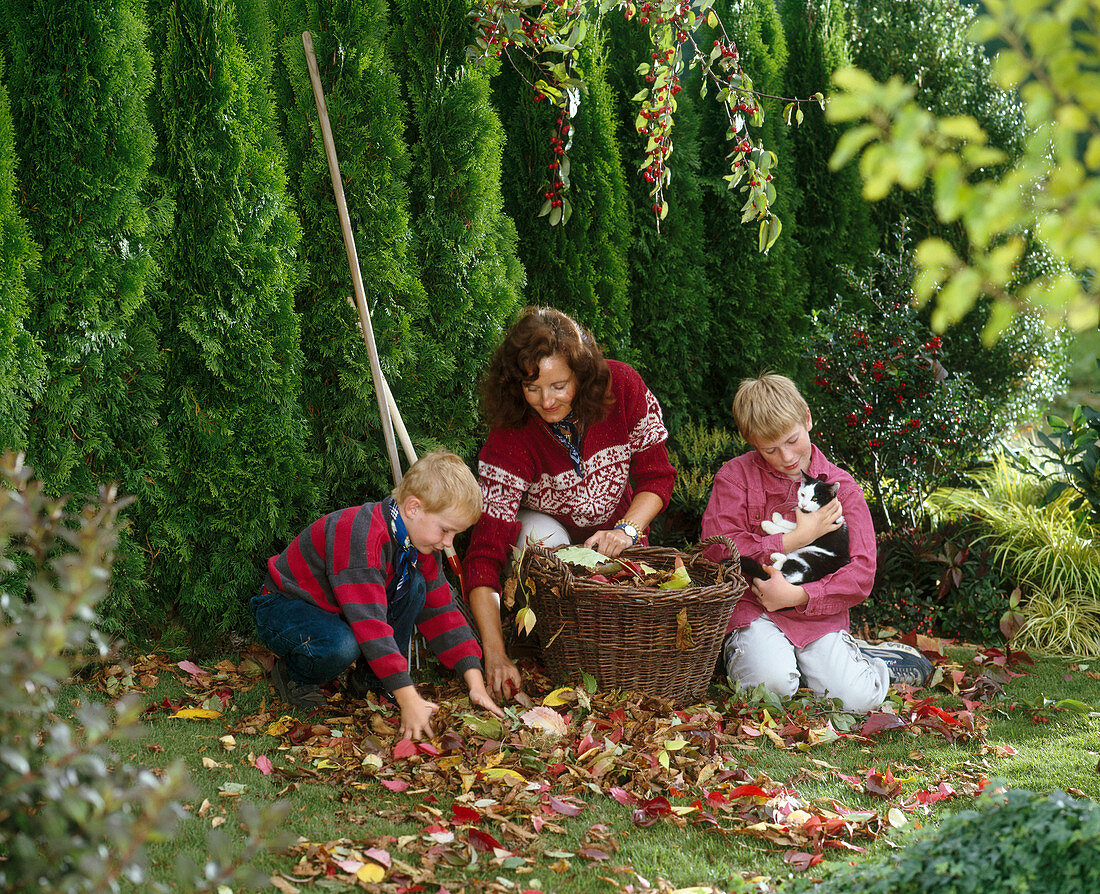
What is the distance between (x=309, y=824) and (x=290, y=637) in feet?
2.57

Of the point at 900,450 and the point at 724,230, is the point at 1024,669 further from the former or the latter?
the point at 724,230

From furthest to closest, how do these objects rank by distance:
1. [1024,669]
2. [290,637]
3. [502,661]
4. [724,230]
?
[724,230], [1024,669], [502,661], [290,637]

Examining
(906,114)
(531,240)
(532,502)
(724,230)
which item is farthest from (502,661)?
(724,230)

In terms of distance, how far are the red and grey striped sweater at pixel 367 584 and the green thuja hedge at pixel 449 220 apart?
0.84m

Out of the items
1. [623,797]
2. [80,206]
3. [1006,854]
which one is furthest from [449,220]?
[1006,854]

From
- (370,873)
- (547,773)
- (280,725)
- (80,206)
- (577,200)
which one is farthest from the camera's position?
(577,200)

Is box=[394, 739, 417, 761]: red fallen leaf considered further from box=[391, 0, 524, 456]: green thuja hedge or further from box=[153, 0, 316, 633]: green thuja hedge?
box=[391, 0, 524, 456]: green thuja hedge

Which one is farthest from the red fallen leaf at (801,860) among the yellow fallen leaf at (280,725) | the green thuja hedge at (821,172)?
the green thuja hedge at (821,172)

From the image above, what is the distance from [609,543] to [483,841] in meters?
1.32

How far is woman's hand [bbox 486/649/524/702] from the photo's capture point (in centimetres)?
317

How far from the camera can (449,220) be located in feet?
12.7

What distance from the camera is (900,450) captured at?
4449 mm

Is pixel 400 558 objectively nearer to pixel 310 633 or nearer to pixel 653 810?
pixel 310 633

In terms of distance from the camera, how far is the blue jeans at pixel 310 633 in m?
2.92
